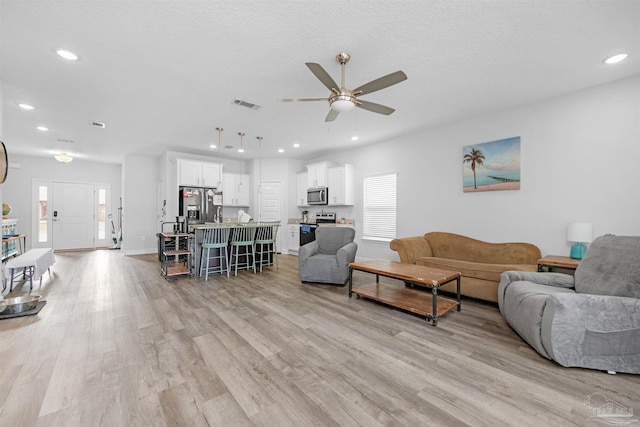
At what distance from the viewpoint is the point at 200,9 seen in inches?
83.0

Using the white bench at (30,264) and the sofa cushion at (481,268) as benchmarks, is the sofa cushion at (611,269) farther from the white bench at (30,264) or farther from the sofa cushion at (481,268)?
the white bench at (30,264)

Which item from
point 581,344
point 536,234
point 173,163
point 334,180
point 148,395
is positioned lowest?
point 148,395

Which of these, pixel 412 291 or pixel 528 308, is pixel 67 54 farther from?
pixel 528 308

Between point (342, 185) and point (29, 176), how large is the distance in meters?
8.88

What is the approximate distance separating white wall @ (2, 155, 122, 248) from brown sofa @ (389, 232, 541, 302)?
380 inches

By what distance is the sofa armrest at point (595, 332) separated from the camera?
76.7 inches

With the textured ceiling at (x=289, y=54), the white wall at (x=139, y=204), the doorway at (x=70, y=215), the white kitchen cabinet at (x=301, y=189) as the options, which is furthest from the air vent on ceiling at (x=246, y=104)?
the doorway at (x=70, y=215)

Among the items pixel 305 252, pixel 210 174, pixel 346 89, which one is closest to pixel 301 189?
pixel 210 174

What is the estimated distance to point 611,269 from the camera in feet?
7.55

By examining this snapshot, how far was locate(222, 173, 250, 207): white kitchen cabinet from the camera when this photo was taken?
7.65m

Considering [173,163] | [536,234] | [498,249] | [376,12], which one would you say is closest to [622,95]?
[536,234]

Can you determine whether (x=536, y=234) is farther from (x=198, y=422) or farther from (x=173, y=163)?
(x=173, y=163)

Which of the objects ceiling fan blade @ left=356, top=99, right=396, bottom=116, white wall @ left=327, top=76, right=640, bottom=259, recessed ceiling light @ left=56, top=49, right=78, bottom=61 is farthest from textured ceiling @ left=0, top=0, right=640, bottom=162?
ceiling fan blade @ left=356, top=99, right=396, bottom=116

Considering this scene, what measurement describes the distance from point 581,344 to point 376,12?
3019 millimetres
